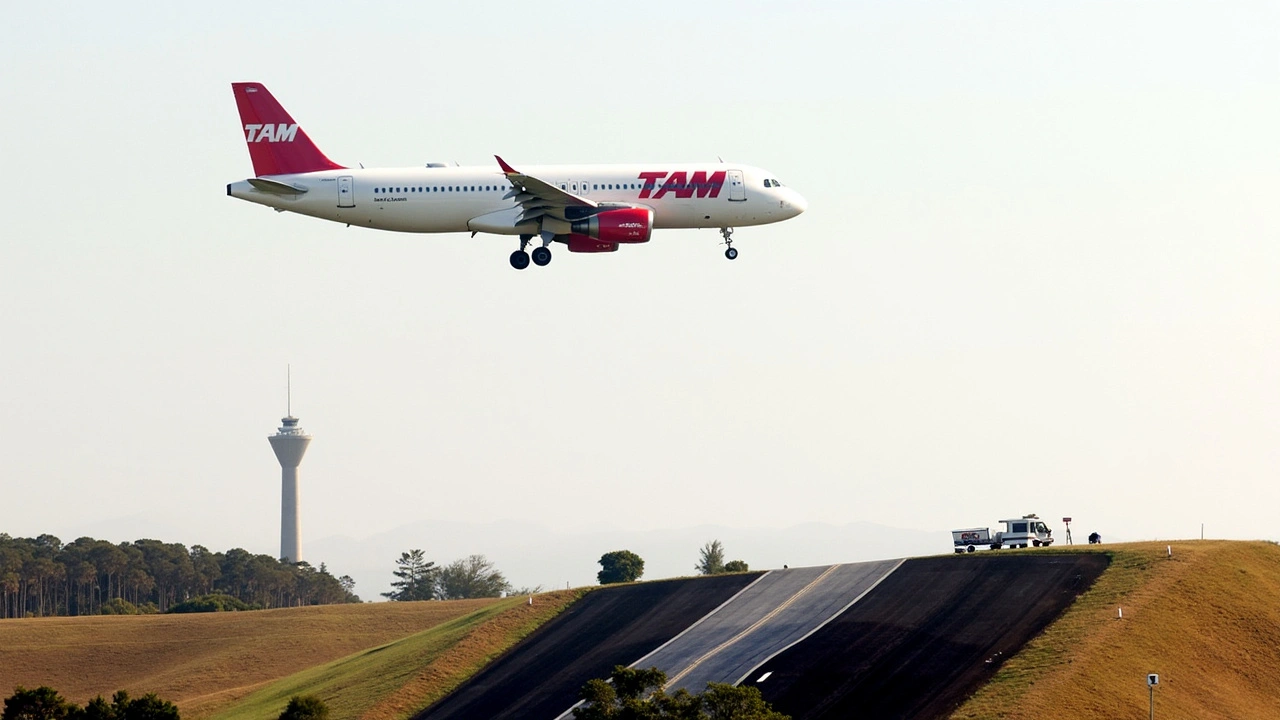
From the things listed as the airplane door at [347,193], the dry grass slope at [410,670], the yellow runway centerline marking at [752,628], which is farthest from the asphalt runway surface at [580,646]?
the airplane door at [347,193]

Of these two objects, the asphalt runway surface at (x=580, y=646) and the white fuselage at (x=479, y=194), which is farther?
the white fuselage at (x=479, y=194)

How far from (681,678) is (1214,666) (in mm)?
21158

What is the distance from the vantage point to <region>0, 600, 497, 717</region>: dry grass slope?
4572 inches

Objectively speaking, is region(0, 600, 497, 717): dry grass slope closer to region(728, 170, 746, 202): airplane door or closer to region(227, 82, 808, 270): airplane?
region(227, 82, 808, 270): airplane

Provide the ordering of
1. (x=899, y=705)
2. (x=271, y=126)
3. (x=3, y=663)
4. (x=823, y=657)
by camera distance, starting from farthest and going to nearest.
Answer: (x=3, y=663)
(x=271, y=126)
(x=823, y=657)
(x=899, y=705)

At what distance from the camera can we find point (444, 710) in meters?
77.3

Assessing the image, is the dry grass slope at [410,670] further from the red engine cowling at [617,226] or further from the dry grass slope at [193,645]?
the red engine cowling at [617,226]

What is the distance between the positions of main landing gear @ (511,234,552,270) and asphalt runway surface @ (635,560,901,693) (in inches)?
771

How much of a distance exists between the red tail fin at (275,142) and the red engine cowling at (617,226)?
14235 millimetres

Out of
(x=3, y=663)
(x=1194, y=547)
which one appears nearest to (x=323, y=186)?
(x=1194, y=547)

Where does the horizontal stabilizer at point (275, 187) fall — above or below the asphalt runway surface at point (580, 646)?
above

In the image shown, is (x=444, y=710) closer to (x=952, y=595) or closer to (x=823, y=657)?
(x=823, y=657)

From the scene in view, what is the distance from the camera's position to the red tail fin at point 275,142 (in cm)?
8800

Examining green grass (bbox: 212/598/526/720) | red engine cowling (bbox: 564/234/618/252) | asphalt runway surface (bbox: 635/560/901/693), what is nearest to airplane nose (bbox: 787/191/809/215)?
red engine cowling (bbox: 564/234/618/252)
